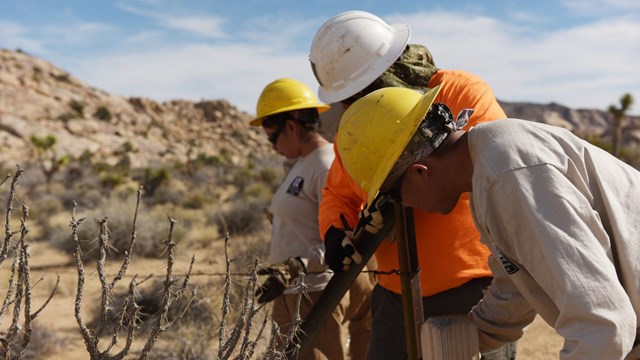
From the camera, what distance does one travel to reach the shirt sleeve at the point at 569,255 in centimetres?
141

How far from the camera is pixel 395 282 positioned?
2863mm

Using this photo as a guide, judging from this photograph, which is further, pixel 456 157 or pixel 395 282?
pixel 395 282

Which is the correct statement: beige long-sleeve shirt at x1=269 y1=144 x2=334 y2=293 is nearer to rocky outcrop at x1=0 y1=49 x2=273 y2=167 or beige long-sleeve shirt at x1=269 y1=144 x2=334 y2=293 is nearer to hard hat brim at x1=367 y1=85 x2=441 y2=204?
hard hat brim at x1=367 y1=85 x2=441 y2=204

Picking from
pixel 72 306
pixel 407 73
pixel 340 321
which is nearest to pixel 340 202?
pixel 407 73

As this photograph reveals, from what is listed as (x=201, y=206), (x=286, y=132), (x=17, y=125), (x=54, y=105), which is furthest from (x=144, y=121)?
(x=286, y=132)

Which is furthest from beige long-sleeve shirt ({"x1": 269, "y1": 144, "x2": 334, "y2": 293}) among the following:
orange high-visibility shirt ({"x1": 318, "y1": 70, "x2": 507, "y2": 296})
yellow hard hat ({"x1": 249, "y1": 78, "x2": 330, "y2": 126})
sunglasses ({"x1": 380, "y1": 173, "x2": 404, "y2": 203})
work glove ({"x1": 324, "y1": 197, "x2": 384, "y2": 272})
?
sunglasses ({"x1": 380, "y1": 173, "x2": 404, "y2": 203})

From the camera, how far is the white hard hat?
3.03 m

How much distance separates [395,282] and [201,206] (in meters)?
15.8

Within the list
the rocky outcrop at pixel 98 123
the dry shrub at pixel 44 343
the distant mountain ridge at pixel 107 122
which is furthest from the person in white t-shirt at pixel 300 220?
the rocky outcrop at pixel 98 123

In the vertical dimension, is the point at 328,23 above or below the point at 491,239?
above

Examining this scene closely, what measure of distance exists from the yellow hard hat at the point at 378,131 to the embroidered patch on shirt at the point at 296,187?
5.40 feet

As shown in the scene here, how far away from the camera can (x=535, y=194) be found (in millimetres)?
1482

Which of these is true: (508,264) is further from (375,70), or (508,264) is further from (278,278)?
(278,278)

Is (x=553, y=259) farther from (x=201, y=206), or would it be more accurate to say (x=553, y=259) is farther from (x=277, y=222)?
(x=201, y=206)
